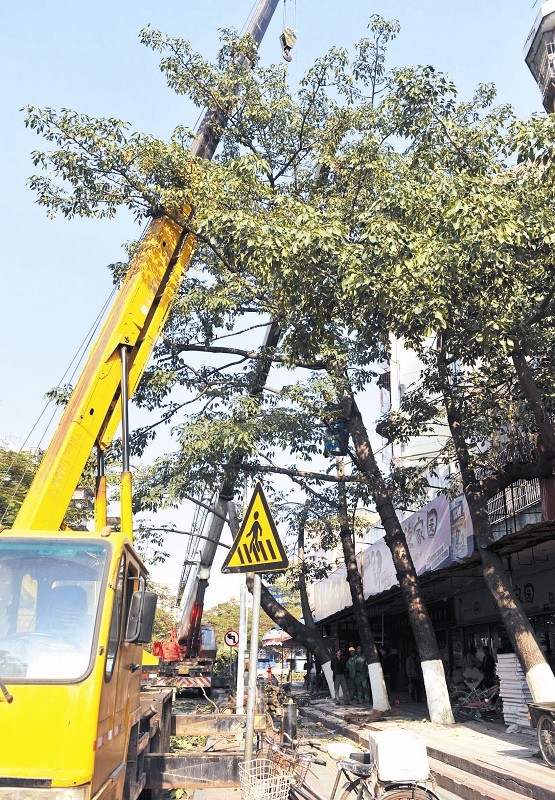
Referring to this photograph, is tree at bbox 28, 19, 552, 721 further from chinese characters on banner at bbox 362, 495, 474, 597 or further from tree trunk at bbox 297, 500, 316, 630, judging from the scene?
tree trunk at bbox 297, 500, 316, 630

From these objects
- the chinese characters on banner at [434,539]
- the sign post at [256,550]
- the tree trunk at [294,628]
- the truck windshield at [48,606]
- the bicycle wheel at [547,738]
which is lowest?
the bicycle wheel at [547,738]

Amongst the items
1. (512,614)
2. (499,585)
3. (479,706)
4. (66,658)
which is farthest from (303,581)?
(66,658)

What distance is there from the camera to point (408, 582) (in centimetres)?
1603

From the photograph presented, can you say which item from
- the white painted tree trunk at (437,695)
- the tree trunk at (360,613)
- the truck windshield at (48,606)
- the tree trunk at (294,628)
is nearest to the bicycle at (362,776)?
the truck windshield at (48,606)

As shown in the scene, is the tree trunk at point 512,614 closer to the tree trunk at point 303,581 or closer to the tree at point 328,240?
the tree at point 328,240

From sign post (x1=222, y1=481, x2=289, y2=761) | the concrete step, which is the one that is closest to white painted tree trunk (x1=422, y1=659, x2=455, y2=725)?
the concrete step

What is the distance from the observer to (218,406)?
56.7 feet

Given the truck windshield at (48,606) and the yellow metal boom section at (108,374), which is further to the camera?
the yellow metal boom section at (108,374)

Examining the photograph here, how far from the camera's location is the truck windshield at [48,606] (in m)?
4.89

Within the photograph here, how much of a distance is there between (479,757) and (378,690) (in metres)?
6.75

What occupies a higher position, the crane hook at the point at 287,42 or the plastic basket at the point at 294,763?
the crane hook at the point at 287,42

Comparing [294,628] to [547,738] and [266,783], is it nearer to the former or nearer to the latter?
[547,738]

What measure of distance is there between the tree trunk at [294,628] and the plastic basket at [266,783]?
12.7 m

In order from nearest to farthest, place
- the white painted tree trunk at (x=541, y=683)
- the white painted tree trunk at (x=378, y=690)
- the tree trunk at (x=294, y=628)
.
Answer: the white painted tree trunk at (x=541, y=683), the white painted tree trunk at (x=378, y=690), the tree trunk at (x=294, y=628)
